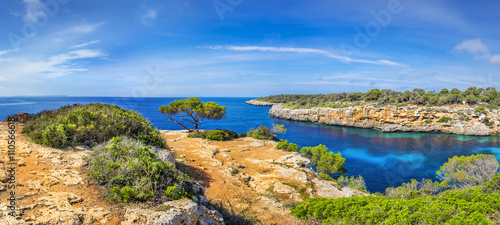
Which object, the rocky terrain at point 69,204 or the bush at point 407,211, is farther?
the bush at point 407,211

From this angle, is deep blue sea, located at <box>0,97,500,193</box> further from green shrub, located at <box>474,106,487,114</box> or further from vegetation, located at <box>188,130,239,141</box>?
vegetation, located at <box>188,130,239,141</box>

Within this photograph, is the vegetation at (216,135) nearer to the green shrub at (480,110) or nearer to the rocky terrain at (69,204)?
the rocky terrain at (69,204)

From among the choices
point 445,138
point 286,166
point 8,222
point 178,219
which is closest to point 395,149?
point 445,138

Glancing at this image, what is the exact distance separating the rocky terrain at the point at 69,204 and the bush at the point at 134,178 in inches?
9.4

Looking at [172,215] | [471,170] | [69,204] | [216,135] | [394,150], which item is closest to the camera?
[172,215]

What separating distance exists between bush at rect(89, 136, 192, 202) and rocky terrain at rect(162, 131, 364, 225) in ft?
12.4

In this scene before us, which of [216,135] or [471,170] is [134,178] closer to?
[216,135]

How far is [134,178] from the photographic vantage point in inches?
211

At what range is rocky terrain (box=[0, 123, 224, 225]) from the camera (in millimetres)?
4059

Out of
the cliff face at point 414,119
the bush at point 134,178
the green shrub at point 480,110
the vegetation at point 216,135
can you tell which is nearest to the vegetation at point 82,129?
the bush at point 134,178

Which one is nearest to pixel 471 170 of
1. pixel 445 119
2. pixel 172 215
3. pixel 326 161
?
pixel 326 161

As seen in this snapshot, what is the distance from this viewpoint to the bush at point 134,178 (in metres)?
4.95

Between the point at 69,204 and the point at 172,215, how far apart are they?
2.20 metres

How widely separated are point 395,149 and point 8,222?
147ft
